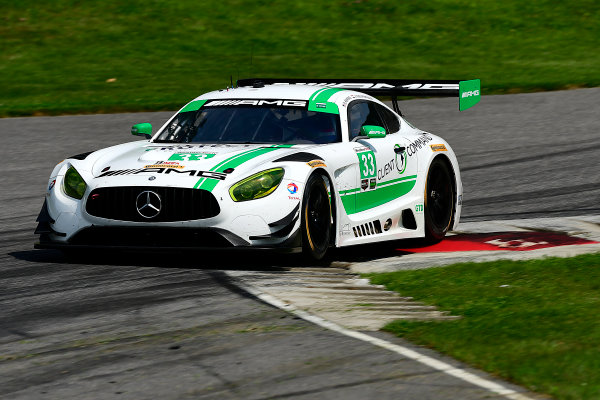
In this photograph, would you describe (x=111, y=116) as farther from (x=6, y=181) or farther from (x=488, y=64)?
(x=488, y=64)

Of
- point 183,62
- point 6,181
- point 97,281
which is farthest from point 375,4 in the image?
point 97,281

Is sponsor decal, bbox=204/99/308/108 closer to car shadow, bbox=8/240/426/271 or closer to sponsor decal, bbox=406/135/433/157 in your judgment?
sponsor decal, bbox=406/135/433/157

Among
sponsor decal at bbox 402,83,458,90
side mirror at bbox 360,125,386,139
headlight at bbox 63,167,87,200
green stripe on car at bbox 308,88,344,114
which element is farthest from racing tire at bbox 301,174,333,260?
sponsor decal at bbox 402,83,458,90

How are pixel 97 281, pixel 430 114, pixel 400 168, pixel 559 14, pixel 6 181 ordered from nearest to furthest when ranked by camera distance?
1. pixel 97 281
2. pixel 400 168
3. pixel 6 181
4. pixel 430 114
5. pixel 559 14

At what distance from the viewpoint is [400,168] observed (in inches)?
382

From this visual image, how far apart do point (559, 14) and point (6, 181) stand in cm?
2337

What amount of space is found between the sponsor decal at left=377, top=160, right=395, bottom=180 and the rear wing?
3.45 ft

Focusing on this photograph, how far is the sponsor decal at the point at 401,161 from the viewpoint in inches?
381

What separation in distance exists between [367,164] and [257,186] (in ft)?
4.52

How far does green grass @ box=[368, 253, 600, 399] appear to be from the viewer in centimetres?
527

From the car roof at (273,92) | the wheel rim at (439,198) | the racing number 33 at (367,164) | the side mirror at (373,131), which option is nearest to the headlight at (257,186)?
the racing number 33 at (367,164)

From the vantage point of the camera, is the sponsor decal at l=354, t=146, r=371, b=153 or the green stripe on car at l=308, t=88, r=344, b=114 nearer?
the sponsor decal at l=354, t=146, r=371, b=153

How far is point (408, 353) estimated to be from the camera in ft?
→ 18.5

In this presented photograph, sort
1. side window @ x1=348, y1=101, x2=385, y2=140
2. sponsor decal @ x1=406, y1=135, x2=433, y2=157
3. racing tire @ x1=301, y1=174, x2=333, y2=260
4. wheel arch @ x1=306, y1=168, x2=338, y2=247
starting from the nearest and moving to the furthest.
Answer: racing tire @ x1=301, y1=174, x2=333, y2=260
wheel arch @ x1=306, y1=168, x2=338, y2=247
side window @ x1=348, y1=101, x2=385, y2=140
sponsor decal @ x1=406, y1=135, x2=433, y2=157
